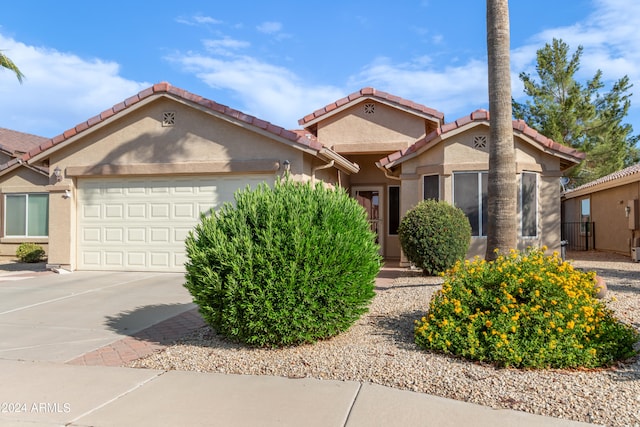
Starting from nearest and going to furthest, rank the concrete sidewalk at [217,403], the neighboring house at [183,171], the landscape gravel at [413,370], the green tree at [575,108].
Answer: the concrete sidewalk at [217,403] → the landscape gravel at [413,370] → the neighboring house at [183,171] → the green tree at [575,108]

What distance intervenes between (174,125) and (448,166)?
7.15 metres

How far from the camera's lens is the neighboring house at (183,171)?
12.1 m

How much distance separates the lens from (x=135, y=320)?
24.4 ft

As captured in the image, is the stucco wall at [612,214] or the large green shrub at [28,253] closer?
the large green shrub at [28,253]

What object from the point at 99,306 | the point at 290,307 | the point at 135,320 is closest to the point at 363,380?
the point at 290,307

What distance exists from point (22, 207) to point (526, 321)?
58.0ft

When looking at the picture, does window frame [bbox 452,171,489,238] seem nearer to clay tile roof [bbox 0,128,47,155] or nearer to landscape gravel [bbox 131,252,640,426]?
landscape gravel [bbox 131,252,640,426]

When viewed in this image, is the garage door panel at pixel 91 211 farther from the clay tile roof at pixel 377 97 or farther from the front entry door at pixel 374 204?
the front entry door at pixel 374 204

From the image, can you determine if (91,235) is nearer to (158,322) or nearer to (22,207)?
(22,207)

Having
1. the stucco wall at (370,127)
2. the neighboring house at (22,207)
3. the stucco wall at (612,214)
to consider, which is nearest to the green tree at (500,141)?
the stucco wall at (370,127)

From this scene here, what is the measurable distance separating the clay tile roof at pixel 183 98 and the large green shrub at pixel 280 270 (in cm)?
584

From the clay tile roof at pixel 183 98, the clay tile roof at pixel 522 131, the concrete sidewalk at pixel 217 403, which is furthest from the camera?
the clay tile roof at pixel 522 131

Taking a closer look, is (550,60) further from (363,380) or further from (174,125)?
(363,380)

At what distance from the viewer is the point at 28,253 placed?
15.9 metres
